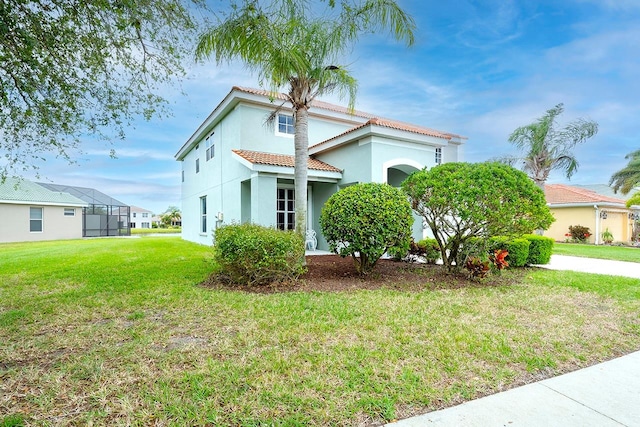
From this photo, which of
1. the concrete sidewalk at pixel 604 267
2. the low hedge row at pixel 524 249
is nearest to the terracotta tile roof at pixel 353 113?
the low hedge row at pixel 524 249

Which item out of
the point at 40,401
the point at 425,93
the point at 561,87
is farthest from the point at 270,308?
the point at 561,87

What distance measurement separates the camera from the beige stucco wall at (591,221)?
79.0ft

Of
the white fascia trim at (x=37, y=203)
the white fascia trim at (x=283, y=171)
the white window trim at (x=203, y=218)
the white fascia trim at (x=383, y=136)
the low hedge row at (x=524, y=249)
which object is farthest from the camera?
the white fascia trim at (x=37, y=203)

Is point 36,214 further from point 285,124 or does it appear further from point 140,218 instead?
point 140,218

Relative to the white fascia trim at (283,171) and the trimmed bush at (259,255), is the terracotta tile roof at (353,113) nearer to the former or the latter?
the white fascia trim at (283,171)

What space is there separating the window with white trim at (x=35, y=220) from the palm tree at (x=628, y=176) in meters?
48.5

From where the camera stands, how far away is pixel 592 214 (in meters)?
24.0

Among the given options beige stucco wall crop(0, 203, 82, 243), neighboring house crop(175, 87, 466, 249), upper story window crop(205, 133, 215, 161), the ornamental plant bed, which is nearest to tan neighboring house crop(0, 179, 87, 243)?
beige stucco wall crop(0, 203, 82, 243)

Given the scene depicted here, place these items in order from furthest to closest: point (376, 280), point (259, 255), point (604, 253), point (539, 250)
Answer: point (604, 253) < point (539, 250) < point (376, 280) < point (259, 255)

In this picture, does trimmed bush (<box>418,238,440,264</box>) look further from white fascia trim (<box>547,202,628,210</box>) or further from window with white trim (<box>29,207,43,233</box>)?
window with white trim (<box>29,207,43,233</box>)

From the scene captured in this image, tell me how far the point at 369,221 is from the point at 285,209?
24.7 ft

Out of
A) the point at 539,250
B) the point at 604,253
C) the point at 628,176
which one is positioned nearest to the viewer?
the point at 539,250

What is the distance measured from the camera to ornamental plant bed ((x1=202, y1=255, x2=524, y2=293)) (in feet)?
24.8

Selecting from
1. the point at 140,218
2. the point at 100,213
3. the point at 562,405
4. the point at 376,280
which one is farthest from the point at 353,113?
the point at 140,218
